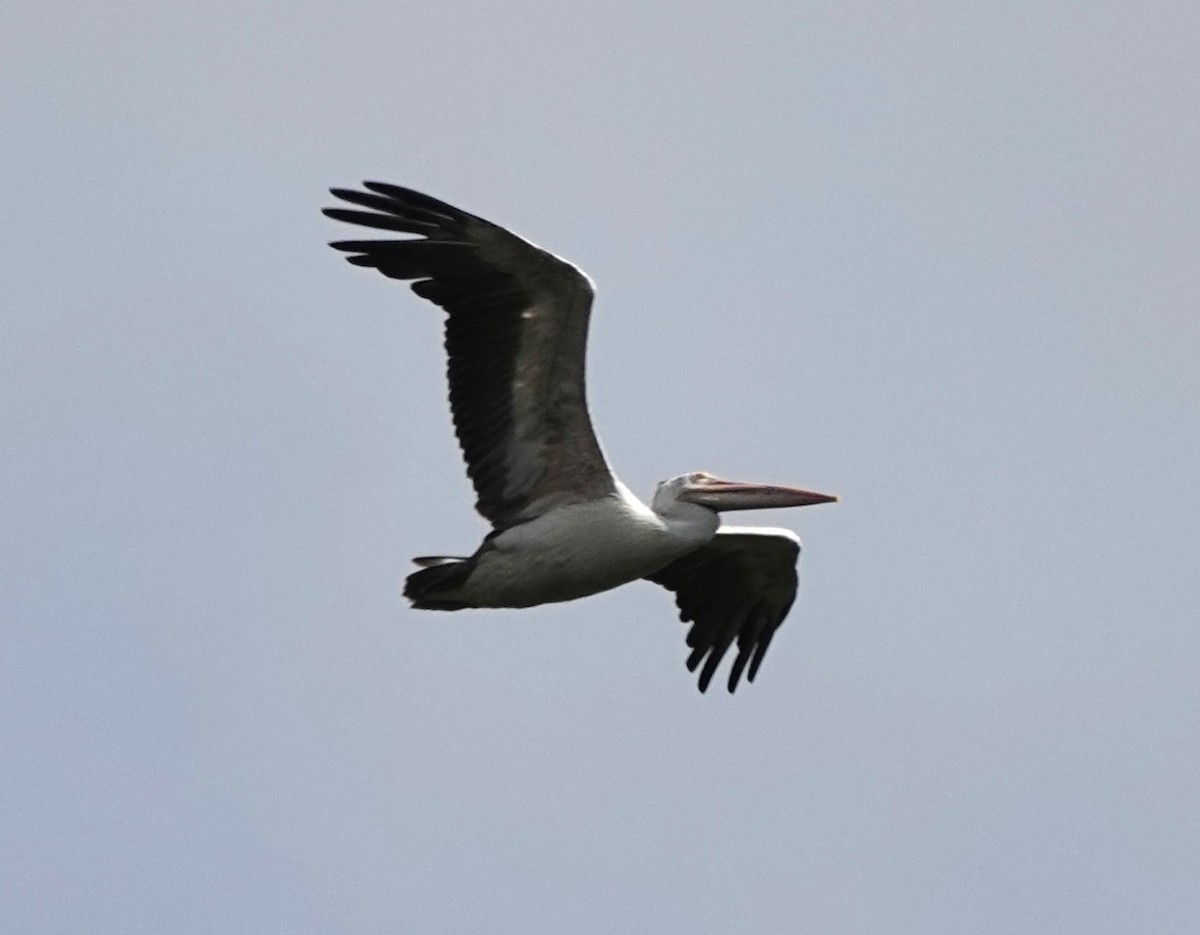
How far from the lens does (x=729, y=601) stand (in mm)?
18531

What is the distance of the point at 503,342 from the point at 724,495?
2000mm

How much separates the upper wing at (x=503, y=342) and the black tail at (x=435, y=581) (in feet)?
1.70

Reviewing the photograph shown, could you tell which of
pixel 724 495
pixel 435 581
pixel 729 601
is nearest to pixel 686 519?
pixel 724 495

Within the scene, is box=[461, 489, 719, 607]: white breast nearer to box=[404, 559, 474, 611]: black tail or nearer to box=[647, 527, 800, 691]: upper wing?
box=[404, 559, 474, 611]: black tail

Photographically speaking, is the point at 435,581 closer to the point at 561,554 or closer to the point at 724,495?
the point at 561,554

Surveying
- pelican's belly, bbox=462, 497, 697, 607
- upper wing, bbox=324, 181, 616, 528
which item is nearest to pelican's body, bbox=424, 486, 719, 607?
pelican's belly, bbox=462, 497, 697, 607

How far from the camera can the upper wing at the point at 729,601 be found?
18.4 m

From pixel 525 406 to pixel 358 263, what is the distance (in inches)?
55.0

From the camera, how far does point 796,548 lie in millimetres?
18125

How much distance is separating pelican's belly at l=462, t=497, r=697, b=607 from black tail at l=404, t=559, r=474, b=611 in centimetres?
7

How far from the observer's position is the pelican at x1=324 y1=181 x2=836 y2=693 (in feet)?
51.4

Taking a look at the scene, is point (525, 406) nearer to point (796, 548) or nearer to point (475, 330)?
point (475, 330)

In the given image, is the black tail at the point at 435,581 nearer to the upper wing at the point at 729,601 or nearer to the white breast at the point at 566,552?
the white breast at the point at 566,552

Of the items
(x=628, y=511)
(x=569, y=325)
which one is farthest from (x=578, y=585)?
(x=569, y=325)
